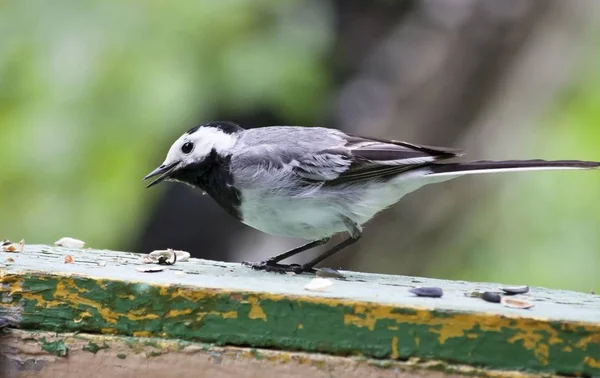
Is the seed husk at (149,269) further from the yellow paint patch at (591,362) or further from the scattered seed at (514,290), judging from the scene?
the yellow paint patch at (591,362)

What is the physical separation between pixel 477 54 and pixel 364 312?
3655 millimetres

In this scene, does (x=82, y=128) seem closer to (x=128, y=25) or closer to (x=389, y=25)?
(x=128, y=25)

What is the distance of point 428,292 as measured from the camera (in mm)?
2494

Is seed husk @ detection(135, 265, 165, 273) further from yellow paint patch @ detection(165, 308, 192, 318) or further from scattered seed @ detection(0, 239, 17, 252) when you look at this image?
scattered seed @ detection(0, 239, 17, 252)

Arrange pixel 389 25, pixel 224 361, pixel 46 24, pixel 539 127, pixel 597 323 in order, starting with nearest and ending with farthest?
pixel 597 323 → pixel 224 361 → pixel 46 24 → pixel 389 25 → pixel 539 127

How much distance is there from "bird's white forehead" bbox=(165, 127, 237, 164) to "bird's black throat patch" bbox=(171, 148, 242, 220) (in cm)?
2

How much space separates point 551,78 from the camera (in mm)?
6270

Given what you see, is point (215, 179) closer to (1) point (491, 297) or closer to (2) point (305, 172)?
→ (2) point (305, 172)

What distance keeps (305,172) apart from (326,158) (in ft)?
0.39

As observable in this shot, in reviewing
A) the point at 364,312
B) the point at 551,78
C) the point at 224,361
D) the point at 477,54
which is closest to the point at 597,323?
the point at 364,312

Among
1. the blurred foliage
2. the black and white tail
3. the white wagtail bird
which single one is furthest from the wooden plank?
the blurred foliage

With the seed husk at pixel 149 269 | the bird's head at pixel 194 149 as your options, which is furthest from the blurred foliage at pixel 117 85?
the seed husk at pixel 149 269

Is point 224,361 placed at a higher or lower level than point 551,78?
lower

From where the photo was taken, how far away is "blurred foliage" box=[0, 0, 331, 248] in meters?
5.00
